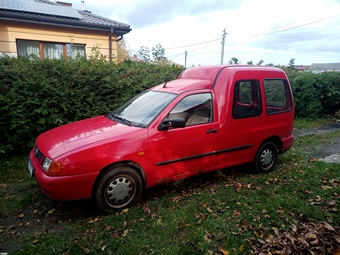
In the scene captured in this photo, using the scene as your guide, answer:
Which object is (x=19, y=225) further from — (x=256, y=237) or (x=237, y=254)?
(x=256, y=237)

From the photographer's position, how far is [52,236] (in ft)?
9.63

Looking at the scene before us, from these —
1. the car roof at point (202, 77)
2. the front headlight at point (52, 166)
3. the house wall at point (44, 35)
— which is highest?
the house wall at point (44, 35)

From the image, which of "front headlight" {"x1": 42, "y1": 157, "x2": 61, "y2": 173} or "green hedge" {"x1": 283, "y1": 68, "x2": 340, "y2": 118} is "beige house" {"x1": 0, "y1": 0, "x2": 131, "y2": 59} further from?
"green hedge" {"x1": 283, "y1": 68, "x2": 340, "y2": 118}

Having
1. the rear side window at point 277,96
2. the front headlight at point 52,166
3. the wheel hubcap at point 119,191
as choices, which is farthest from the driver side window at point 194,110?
the front headlight at point 52,166

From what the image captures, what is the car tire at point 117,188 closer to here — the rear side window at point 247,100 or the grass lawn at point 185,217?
the grass lawn at point 185,217

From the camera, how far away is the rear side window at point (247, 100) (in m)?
4.36

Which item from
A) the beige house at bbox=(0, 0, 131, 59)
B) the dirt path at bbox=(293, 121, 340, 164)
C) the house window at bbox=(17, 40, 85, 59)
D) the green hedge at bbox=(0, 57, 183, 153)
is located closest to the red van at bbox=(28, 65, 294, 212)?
the dirt path at bbox=(293, 121, 340, 164)

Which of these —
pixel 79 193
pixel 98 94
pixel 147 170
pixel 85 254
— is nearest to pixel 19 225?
pixel 79 193

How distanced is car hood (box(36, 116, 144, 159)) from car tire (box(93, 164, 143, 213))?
0.46 meters

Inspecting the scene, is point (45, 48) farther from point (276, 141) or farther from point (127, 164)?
point (276, 141)

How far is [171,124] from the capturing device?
3635 mm

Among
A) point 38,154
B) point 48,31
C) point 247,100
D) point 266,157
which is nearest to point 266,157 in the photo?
point 266,157

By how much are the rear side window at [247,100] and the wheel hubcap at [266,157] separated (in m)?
0.83

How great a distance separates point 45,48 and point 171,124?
25.6 ft
